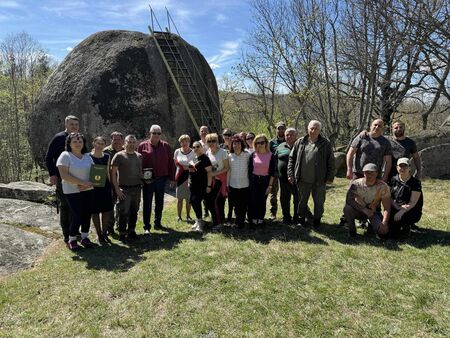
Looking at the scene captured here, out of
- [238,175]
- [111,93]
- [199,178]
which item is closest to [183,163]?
[199,178]

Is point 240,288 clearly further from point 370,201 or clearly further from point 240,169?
point 370,201

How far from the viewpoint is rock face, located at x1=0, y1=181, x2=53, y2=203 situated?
9481 millimetres

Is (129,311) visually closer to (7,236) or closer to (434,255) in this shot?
(7,236)

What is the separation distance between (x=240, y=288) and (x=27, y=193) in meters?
7.52

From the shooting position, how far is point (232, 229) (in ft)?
22.1

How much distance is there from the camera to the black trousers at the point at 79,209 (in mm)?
5734

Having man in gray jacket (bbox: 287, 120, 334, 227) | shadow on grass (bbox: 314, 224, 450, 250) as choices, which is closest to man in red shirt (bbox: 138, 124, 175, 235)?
man in gray jacket (bbox: 287, 120, 334, 227)

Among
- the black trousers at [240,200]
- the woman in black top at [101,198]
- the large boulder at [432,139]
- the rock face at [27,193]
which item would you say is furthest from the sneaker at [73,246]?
the large boulder at [432,139]

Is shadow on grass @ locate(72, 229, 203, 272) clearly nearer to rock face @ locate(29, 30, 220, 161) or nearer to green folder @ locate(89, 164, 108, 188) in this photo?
green folder @ locate(89, 164, 108, 188)

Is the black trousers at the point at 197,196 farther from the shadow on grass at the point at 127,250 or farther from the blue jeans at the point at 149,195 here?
the blue jeans at the point at 149,195

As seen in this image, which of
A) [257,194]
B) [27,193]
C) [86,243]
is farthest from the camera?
[27,193]

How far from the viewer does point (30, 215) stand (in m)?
7.95

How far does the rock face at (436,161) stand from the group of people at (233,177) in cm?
517

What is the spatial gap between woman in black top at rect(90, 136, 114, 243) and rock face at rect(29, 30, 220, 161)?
241 inches
